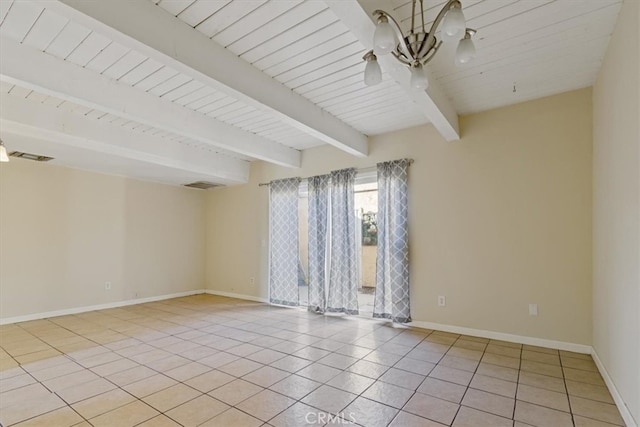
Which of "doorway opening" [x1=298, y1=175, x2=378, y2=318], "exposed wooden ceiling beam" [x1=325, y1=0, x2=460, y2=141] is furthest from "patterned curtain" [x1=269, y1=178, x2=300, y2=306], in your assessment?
"exposed wooden ceiling beam" [x1=325, y1=0, x2=460, y2=141]

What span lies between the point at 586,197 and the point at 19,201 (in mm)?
7033

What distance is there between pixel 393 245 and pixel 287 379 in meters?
2.19

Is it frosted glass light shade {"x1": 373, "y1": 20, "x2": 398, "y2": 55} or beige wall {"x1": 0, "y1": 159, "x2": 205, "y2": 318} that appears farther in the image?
beige wall {"x1": 0, "y1": 159, "x2": 205, "y2": 318}

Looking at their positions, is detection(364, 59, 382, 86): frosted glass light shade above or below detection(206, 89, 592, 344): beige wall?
above

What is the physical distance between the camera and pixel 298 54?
8.12 ft

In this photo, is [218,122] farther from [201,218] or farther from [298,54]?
[201,218]

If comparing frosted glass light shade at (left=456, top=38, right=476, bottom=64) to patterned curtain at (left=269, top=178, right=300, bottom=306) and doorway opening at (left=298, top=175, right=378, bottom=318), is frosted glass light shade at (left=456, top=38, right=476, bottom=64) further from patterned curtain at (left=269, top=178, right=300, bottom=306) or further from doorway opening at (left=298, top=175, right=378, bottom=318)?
patterned curtain at (left=269, top=178, right=300, bottom=306)

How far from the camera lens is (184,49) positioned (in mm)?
2104

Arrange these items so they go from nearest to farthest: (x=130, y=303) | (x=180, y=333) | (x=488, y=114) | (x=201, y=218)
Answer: (x=488, y=114) < (x=180, y=333) < (x=130, y=303) < (x=201, y=218)

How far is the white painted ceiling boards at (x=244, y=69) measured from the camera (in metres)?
1.96

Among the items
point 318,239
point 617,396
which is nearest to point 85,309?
point 318,239

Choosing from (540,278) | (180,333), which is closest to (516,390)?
(540,278)

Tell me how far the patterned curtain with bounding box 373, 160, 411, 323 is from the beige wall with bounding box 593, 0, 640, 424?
1.87m

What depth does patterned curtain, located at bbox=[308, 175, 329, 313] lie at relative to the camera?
488cm
